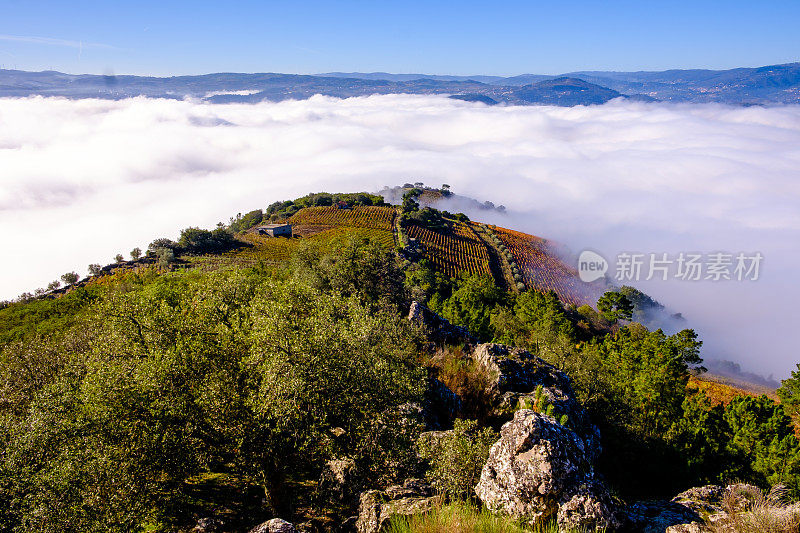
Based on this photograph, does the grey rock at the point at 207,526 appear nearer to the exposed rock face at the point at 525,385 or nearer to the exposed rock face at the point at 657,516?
the exposed rock face at the point at 657,516

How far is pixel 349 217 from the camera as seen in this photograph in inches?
5935

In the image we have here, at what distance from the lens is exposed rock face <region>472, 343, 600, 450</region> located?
72.5 feet

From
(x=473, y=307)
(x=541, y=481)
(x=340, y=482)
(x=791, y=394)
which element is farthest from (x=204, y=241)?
(x=791, y=394)

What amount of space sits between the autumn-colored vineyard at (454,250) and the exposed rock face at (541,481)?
9782 centimetres

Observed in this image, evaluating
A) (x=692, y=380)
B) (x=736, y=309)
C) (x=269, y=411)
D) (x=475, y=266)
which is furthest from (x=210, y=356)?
(x=736, y=309)

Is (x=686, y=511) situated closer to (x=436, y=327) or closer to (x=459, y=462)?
(x=459, y=462)

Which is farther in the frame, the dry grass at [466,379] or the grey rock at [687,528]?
the dry grass at [466,379]

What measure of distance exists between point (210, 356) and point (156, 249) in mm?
113422

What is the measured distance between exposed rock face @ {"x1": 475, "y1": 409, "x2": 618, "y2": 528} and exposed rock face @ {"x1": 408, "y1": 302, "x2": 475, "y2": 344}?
19.3 meters

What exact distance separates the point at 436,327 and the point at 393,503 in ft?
73.2

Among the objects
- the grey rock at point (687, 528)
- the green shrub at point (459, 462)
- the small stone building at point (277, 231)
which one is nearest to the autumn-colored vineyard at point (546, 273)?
the small stone building at point (277, 231)

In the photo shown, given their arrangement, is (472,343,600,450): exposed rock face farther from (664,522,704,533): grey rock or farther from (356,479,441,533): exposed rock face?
(356,479,441,533): exposed rock face

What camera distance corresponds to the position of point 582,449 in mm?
13312

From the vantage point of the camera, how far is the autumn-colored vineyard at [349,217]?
143 meters
